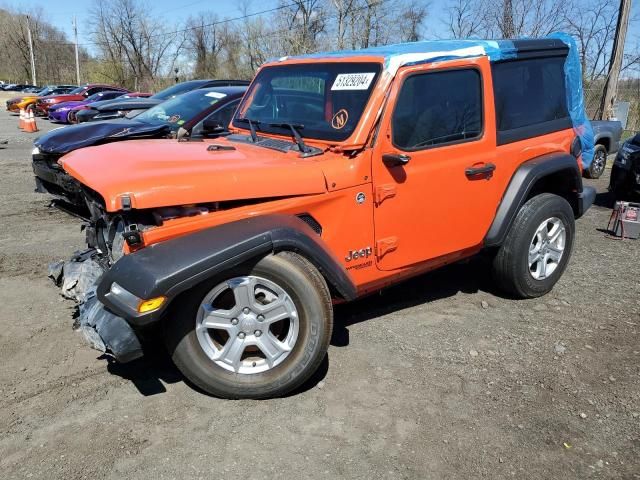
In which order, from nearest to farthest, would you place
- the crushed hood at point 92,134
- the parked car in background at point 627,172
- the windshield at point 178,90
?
the crushed hood at point 92,134 → the parked car in background at point 627,172 → the windshield at point 178,90

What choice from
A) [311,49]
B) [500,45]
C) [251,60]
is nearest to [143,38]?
[251,60]

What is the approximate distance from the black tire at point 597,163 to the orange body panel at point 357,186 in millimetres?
6870

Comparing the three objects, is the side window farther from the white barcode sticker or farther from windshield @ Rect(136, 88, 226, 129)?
windshield @ Rect(136, 88, 226, 129)

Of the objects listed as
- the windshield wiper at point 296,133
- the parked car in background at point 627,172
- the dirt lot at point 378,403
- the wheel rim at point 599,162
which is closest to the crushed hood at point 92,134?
the dirt lot at point 378,403

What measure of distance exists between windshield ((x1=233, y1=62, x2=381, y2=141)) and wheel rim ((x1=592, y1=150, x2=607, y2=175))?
313 inches

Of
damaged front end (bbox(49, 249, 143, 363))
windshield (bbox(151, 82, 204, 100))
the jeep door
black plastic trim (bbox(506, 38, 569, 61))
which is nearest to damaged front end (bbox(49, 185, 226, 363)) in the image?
damaged front end (bbox(49, 249, 143, 363))

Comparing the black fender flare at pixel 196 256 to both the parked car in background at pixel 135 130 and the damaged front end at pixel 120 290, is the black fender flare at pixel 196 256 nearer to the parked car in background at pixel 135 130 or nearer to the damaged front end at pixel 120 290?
the damaged front end at pixel 120 290

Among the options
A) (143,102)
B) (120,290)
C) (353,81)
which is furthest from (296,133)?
(143,102)

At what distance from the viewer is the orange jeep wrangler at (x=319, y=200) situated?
2.79m

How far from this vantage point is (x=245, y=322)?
2.97 metres

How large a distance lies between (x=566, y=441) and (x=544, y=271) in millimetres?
2021

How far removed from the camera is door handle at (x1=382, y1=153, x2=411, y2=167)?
3330 millimetres

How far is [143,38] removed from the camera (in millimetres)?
58281

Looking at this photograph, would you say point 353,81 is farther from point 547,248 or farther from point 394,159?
point 547,248
